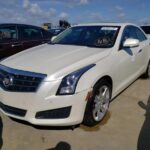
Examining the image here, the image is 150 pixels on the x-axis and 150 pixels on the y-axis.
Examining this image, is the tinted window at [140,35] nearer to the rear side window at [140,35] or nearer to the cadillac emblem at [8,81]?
the rear side window at [140,35]

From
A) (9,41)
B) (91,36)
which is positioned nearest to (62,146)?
(91,36)

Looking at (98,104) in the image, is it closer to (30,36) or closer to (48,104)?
(48,104)

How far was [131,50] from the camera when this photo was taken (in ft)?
15.7

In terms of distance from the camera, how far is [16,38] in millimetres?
6891

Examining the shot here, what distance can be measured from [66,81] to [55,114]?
0.47 m

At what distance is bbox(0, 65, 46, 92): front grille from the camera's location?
10.5ft

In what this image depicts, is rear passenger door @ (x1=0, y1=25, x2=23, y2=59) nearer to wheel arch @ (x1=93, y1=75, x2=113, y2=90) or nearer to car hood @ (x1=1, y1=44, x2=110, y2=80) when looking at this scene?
car hood @ (x1=1, y1=44, x2=110, y2=80)

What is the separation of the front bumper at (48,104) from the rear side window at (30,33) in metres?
4.06

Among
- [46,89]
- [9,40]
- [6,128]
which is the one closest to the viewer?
[46,89]

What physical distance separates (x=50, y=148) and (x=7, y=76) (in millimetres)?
1216

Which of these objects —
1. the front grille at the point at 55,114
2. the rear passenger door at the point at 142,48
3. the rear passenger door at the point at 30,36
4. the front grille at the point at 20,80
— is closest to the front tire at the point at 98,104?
the front grille at the point at 55,114

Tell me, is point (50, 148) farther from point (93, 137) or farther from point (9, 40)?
point (9, 40)

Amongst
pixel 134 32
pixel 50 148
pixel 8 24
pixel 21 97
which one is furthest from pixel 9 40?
pixel 50 148

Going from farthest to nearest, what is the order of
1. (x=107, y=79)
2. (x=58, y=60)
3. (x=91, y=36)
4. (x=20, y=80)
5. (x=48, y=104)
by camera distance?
1. (x=91, y=36)
2. (x=107, y=79)
3. (x=58, y=60)
4. (x=20, y=80)
5. (x=48, y=104)
